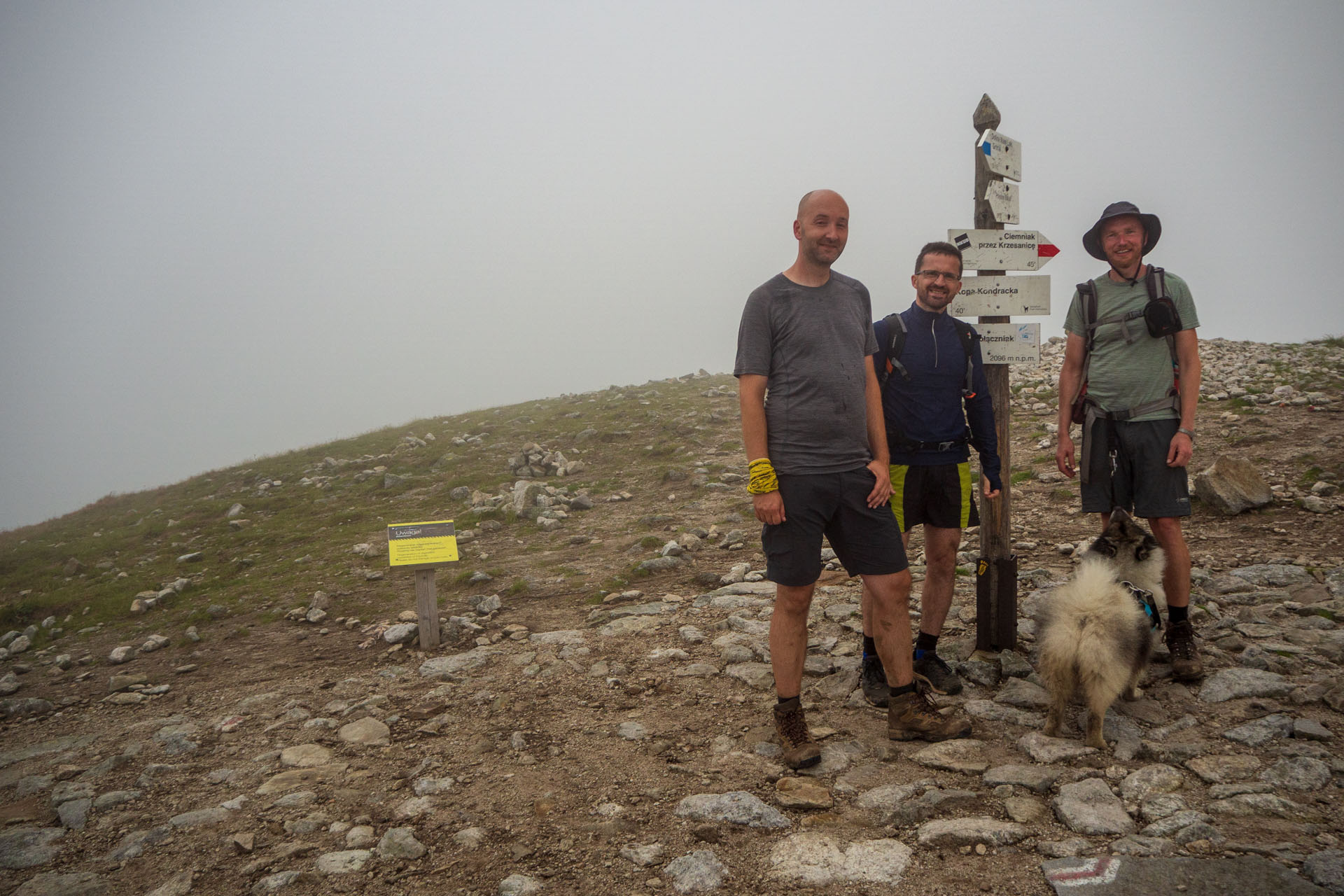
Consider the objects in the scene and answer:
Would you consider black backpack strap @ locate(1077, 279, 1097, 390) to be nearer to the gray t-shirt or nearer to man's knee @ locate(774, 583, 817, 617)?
the gray t-shirt

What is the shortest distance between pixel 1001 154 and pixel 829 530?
3246 millimetres

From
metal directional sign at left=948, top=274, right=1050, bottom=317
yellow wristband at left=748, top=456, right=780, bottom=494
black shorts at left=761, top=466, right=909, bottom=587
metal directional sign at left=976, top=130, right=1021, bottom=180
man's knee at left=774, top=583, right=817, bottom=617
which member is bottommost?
man's knee at left=774, top=583, right=817, bottom=617

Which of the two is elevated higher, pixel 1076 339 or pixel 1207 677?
pixel 1076 339

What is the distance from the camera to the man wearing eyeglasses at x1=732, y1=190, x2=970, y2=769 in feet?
14.0

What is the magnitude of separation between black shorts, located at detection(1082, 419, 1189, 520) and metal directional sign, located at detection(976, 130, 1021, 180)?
2.02m

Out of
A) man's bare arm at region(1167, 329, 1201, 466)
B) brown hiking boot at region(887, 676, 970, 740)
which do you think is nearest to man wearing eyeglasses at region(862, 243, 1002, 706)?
brown hiking boot at region(887, 676, 970, 740)

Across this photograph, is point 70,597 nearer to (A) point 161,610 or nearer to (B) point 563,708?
(A) point 161,610

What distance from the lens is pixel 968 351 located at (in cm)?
514

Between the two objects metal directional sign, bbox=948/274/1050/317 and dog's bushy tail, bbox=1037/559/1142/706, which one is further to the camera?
metal directional sign, bbox=948/274/1050/317

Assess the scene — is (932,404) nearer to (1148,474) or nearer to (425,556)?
(1148,474)

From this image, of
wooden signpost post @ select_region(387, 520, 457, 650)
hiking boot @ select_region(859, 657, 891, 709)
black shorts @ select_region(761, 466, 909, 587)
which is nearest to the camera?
black shorts @ select_region(761, 466, 909, 587)

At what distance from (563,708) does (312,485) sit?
1321 centimetres

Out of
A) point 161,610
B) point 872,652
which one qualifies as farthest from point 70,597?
point 872,652

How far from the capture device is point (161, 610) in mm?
10125
